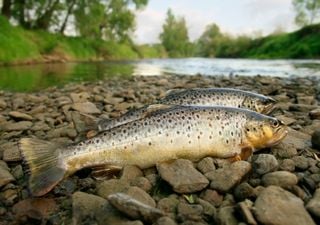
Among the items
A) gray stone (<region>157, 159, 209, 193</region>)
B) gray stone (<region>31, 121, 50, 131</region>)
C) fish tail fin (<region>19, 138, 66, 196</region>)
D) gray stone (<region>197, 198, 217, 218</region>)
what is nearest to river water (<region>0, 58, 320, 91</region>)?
gray stone (<region>31, 121, 50, 131</region>)

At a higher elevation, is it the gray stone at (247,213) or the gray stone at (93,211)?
the gray stone at (247,213)

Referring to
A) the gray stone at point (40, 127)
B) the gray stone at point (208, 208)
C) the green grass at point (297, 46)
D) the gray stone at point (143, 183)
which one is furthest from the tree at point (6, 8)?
the gray stone at point (208, 208)

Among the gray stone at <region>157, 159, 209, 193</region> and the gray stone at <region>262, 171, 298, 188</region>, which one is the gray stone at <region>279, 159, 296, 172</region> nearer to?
the gray stone at <region>262, 171, 298, 188</region>

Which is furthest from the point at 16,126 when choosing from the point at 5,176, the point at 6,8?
the point at 6,8

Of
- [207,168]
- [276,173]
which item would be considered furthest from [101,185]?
[276,173]

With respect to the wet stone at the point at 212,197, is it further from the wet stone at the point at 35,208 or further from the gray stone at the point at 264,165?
the wet stone at the point at 35,208
